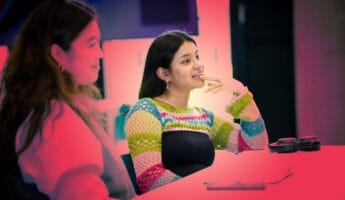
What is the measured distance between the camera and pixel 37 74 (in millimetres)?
1865

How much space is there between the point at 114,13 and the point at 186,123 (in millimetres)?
805

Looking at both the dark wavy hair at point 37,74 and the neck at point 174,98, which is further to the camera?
the neck at point 174,98

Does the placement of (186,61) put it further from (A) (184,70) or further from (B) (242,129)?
(B) (242,129)

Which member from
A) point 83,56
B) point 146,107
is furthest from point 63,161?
point 146,107

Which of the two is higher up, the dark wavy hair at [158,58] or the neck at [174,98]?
the dark wavy hair at [158,58]

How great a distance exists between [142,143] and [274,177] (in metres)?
0.78

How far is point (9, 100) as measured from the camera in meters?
1.79

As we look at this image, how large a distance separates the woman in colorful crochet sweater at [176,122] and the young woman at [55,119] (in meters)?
0.37

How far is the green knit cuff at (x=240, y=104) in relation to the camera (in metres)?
2.90

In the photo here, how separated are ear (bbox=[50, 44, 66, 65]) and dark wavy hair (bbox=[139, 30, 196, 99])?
767 mm

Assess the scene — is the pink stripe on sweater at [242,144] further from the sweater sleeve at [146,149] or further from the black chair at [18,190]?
the black chair at [18,190]

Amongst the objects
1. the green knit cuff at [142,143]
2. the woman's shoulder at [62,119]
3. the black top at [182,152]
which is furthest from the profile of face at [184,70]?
the woman's shoulder at [62,119]

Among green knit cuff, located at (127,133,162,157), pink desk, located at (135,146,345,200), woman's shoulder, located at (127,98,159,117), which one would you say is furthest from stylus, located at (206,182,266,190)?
woman's shoulder, located at (127,98,159,117)

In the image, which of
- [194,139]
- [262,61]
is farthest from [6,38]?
[262,61]
